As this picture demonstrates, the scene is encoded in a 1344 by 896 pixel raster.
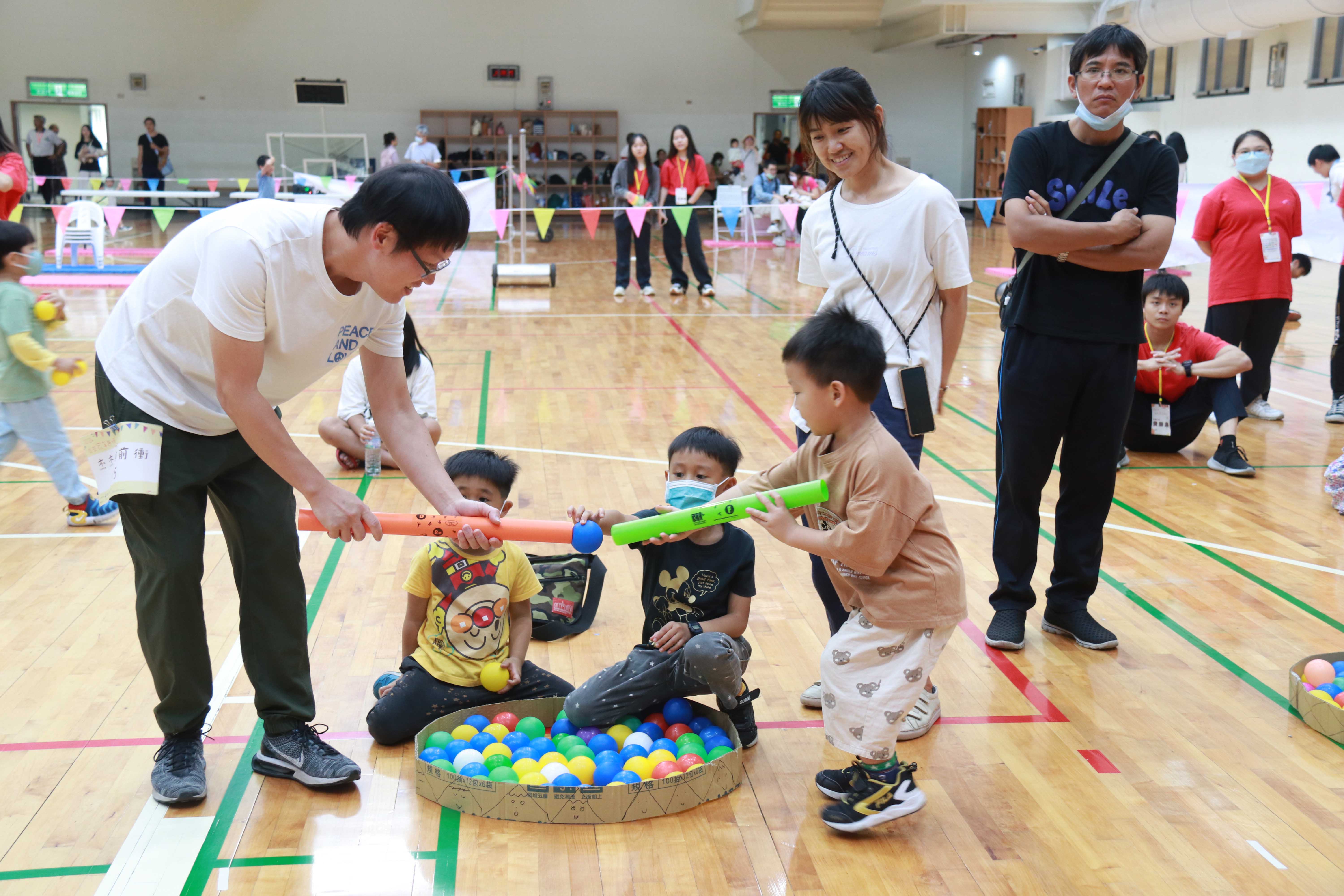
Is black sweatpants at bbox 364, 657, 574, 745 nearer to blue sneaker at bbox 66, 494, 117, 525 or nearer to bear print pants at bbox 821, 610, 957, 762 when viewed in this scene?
bear print pants at bbox 821, 610, 957, 762

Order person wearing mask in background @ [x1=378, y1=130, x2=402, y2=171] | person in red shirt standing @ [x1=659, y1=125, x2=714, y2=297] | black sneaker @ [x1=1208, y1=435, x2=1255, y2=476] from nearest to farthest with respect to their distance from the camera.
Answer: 1. black sneaker @ [x1=1208, y1=435, x2=1255, y2=476]
2. person in red shirt standing @ [x1=659, y1=125, x2=714, y2=297]
3. person wearing mask in background @ [x1=378, y1=130, x2=402, y2=171]

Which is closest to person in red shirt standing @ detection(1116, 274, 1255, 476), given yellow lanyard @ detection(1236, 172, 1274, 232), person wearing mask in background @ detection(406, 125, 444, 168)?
yellow lanyard @ detection(1236, 172, 1274, 232)

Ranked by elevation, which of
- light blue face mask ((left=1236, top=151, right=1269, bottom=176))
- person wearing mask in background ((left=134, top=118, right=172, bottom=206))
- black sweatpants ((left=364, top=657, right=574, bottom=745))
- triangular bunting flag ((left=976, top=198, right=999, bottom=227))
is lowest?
black sweatpants ((left=364, top=657, right=574, bottom=745))

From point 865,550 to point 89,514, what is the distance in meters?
3.38

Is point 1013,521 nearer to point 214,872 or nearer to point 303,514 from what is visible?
point 303,514

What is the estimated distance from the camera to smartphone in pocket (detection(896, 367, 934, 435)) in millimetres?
2625

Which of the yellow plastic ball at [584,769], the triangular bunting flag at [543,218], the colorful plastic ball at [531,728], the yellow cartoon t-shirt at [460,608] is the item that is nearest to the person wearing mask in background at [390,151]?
the triangular bunting flag at [543,218]

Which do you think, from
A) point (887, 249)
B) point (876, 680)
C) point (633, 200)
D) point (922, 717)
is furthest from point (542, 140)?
point (876, 680)

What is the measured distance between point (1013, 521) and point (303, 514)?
2.05m

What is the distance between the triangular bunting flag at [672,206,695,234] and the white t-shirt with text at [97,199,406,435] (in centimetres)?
839

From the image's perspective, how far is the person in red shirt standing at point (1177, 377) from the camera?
17.3 ft

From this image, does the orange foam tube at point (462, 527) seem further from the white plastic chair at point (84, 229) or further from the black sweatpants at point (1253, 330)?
the white plastic chair at point (84, 229)

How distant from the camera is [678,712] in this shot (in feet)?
9.05

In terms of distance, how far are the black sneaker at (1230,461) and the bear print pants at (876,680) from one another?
3.44 metres
